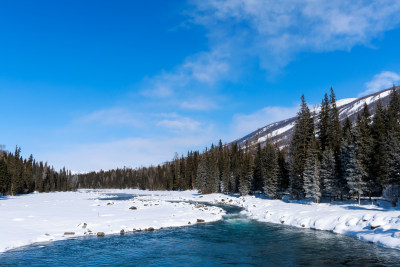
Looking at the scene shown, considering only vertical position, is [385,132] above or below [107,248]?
above

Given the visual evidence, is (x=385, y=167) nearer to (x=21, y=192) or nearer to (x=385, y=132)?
(x=385, y=132)

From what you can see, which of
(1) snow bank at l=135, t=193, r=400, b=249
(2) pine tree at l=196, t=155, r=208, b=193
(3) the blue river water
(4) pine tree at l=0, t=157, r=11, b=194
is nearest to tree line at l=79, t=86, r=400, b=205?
(1) snow bank at l=135, t=193, r=400, b=249

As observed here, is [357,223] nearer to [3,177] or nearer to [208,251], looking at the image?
[208,251]

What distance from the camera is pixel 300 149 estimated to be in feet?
192

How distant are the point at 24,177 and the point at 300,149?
368ft

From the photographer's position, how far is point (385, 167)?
40.8m

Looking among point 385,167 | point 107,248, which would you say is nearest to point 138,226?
point 107,248

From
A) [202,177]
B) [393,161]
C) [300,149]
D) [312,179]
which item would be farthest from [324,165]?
[202,177]

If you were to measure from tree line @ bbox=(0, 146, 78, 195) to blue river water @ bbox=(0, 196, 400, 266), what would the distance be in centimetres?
8411

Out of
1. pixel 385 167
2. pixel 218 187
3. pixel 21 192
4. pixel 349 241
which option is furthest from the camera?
pixel 21 192

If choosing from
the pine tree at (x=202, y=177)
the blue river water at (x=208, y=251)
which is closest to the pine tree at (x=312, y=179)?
the blue river water at (x=208, y=251)

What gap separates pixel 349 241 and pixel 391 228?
3.96 m

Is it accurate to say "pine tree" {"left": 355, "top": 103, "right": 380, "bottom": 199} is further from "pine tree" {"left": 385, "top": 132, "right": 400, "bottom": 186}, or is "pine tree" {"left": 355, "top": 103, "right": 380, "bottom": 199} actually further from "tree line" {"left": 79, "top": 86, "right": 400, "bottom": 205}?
"pine tree" {"left": 385, "top": 132, "right": 400, "bottom": 186}

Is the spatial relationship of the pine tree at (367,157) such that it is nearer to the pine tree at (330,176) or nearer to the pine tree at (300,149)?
the pine tree at (330,176)
